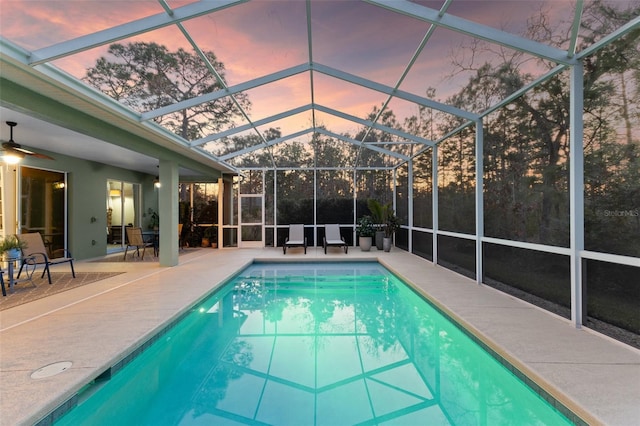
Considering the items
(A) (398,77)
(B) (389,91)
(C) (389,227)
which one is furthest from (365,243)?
(A) (398,77)

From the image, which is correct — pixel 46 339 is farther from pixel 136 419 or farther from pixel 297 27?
pixel 297 27

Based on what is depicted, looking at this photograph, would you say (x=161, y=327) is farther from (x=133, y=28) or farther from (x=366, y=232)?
(x=366, y=232)

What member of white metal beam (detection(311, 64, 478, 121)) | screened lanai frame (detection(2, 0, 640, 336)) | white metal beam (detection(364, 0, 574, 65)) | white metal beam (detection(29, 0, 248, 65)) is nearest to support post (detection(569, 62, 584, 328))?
screened lanai frame (detection(2, 0, 640, 336))

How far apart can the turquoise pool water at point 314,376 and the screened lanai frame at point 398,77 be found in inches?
60.4

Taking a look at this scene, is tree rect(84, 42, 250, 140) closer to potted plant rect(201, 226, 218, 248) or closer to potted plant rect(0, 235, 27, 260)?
potted plant rect(0, 235, 27, 260)

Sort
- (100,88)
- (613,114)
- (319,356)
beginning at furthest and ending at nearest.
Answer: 1. (100,88)
2. (319,356)
3. (613,114)

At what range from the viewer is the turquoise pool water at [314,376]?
2.61m

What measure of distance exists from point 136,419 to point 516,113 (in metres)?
5.56

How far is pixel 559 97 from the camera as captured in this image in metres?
4.00

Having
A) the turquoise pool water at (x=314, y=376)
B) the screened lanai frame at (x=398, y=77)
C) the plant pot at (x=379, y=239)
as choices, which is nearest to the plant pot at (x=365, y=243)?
the plant pot at (x=379, y=239)

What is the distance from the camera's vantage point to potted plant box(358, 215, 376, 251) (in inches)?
434

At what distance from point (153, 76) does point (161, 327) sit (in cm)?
347

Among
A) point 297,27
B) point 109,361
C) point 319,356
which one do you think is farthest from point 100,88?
point 319,356

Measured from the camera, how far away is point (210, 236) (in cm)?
1294
